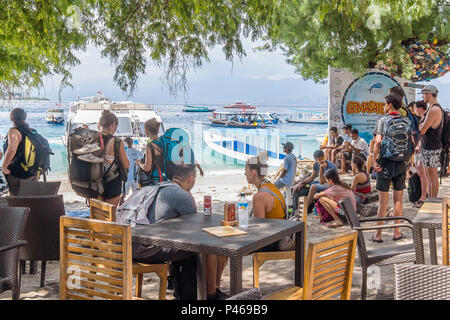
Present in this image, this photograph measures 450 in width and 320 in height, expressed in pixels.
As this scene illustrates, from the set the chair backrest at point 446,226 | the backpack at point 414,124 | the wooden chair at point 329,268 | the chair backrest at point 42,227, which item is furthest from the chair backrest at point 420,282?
the backpack at point 414,124

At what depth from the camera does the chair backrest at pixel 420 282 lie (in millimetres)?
1898

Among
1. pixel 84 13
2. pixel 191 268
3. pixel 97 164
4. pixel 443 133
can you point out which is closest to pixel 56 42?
pixel 84 13

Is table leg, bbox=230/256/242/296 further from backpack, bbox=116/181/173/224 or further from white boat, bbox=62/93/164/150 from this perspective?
white boat, bbox=62/93/164/150

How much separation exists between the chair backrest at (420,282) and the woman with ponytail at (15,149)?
15.8 ft

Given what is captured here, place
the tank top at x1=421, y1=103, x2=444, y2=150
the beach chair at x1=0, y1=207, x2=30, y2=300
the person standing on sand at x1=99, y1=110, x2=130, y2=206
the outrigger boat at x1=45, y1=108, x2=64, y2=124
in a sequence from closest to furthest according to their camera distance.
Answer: the beach chair at x1=0, y1=207, x2=30, y2=300
the person standing on sand at x1=99, y1=110, x2=130, y2=206
the tank top at x1=421, y1=103, x2=444, y2=150
the outrigger boat at x1=45, y1=108, x2=64, y2=124

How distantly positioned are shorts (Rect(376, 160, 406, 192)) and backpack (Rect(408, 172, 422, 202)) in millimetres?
2177

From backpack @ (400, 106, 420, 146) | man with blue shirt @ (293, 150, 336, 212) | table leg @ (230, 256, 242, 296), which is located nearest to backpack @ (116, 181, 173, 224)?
table leg @ (230, 256, 242, 296)

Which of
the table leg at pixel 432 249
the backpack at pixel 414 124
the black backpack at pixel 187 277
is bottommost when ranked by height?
the black backpack at pixel 187 277

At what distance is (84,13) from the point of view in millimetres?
6348

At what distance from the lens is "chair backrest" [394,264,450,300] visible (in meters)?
1.90

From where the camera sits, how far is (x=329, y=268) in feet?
8.04

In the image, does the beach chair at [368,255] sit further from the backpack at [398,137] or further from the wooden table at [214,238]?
the backpack at [398,137]

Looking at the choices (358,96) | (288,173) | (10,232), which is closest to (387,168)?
(288,173)

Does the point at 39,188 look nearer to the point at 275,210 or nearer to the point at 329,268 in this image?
the point at 275,210
